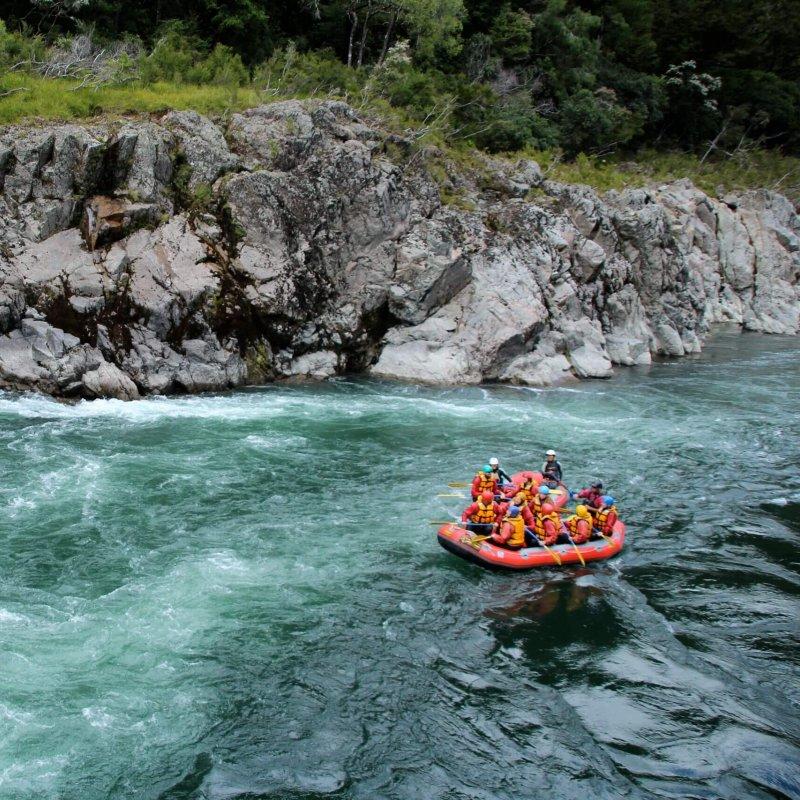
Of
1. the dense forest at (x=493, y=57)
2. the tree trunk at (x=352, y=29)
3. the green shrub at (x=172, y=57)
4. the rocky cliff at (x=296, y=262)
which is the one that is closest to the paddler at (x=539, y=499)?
the rocky cliff at (x=296, y=262)

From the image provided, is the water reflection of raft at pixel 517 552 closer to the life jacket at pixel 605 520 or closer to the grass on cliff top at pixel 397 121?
the life jacket at pixel 605 520

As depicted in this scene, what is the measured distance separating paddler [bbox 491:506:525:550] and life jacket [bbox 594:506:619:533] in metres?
1.46

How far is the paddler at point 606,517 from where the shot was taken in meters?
13.0

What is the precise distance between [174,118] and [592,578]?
17892mm

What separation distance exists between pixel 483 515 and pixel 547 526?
42.8 inches

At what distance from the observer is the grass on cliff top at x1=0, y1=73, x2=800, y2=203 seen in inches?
883

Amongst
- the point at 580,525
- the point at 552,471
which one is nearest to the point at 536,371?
the point at 552,471

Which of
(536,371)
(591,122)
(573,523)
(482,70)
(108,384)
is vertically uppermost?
(482,70)

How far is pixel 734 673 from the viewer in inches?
378

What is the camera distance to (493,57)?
3438 centimetres

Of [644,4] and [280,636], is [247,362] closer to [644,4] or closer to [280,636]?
[280,636]

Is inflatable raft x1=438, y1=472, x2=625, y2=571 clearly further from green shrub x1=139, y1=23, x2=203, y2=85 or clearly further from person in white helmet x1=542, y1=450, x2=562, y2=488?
green shrub x1=139, y1=23, x2=203, y2=85

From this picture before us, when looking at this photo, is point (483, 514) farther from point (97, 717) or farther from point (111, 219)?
point (111, 219)

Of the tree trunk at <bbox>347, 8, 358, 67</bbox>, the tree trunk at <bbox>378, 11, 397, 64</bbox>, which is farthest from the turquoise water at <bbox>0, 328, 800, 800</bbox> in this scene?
the tree trunk at <bbox>378, 11, 397, 64</bbox>
